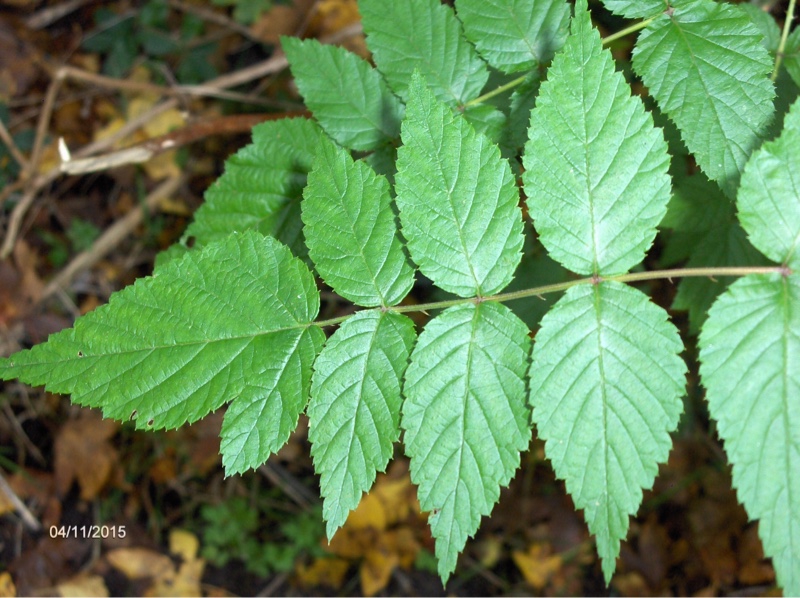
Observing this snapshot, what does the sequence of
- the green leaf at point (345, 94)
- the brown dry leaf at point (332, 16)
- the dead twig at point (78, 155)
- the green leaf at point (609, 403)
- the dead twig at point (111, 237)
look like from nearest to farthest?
1. the green leaf at point (609, 403)
2. the green leaf at point (345, 94)
3. the dead twig at point (78, 155)
4. the dead twig at point (111, 237)
5. the brown dry leaf at point (332, 16)

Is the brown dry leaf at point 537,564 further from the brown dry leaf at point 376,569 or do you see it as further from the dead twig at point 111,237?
the dead twig at point 111,237

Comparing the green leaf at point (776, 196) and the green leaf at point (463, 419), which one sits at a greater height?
the green leaf at point (776, 196)

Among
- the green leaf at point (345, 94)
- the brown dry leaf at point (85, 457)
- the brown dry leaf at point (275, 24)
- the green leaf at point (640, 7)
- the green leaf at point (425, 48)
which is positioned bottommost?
the brown dry leaf at point (85, 457)

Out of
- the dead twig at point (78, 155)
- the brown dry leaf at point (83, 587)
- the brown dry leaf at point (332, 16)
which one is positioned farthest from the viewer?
the brown dry leaf at point (332, 16)

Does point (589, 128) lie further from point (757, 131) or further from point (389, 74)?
point (389, 74)

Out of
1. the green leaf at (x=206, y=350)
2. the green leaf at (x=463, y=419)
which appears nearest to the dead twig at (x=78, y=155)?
the green leaf at (x=206, y=350)

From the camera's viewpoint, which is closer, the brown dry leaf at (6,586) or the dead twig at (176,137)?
the dead twig at (176,137)
